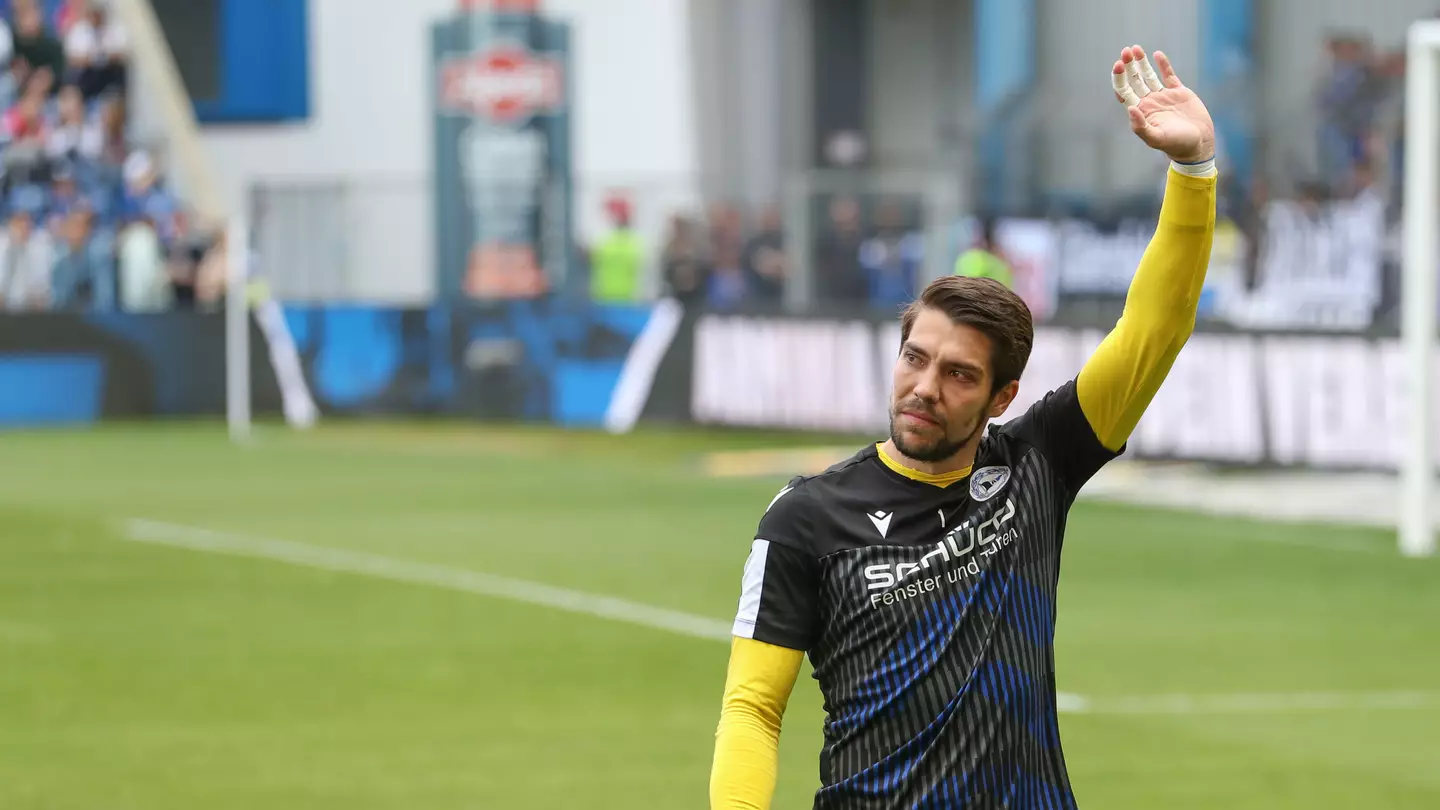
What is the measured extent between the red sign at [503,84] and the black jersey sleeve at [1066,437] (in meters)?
26.7

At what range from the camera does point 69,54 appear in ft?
125

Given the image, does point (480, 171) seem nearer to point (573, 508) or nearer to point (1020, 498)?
point (573, 508)

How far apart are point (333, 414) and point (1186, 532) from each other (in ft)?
46.8

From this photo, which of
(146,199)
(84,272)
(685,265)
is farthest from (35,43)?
(685,265)

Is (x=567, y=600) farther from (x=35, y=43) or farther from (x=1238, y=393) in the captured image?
(x=35, y=43)

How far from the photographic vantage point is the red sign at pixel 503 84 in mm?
30859

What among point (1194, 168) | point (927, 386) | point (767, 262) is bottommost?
point (767, 262)

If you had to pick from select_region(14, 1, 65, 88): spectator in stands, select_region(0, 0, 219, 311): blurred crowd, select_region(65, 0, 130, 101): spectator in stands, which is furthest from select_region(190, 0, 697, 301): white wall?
select_region(14, 1, 65, 88): spectator in stands

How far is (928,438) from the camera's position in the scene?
14.1 feet

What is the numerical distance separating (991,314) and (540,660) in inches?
309

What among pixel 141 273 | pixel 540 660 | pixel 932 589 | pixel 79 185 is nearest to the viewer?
pixel 932 589

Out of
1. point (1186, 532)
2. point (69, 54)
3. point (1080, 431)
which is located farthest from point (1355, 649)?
point (69, 54)

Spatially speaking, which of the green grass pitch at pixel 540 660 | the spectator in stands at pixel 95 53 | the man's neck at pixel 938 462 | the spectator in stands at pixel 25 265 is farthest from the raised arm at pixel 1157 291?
the spectator in stands at pixel 95 53

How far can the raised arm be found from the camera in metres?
4.44
